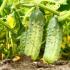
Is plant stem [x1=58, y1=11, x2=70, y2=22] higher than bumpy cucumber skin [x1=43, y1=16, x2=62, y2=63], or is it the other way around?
plant stem [x1=58, y1=11, x2=70, y2=22]

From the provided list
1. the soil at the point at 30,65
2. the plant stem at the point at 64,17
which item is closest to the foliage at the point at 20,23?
the plant stem at the point at 64,17

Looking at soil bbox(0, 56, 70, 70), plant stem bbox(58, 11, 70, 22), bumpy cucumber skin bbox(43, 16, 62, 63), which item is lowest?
soil bbox(0, 56, 70, 70)

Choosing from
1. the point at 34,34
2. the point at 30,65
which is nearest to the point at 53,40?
the point at 34,34

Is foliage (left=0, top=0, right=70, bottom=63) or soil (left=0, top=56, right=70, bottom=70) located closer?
soil (left=0, top=56, right=70, bottom=70)

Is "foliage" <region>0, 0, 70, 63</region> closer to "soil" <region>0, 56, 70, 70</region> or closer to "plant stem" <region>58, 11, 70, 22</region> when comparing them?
"plant stem" <region>58, 11, 70, 22</region>

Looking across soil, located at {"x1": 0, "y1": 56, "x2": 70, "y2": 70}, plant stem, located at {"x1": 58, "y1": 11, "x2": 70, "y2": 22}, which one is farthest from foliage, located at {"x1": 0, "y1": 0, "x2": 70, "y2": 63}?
soil, located at {"x1": 0, "y1": 56, "x2": 70, "y2": 70}

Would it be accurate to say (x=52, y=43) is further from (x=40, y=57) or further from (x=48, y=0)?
(x=48, y=0)

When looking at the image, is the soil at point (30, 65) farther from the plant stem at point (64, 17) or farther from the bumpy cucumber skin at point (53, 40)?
the plant stem at point (64, 17)
